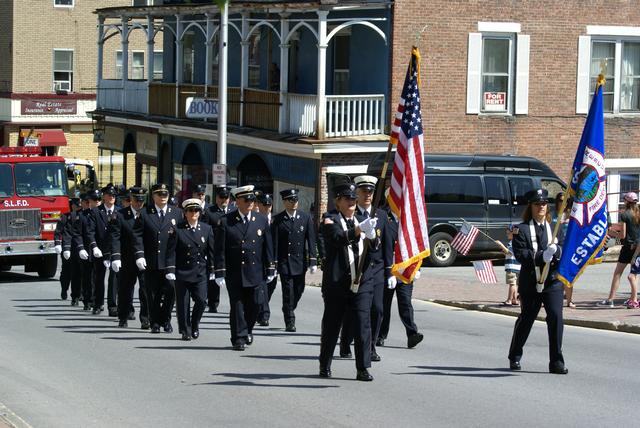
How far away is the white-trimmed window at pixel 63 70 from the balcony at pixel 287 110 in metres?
17.7

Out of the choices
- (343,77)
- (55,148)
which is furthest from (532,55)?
(55,148)

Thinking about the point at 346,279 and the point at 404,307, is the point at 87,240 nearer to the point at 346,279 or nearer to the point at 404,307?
the point at 404,307

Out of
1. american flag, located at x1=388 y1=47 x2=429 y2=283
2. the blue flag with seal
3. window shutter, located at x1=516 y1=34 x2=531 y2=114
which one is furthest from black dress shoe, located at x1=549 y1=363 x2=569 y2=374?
window shutter, located at x1=516 y1=34 x2=531 y2=114

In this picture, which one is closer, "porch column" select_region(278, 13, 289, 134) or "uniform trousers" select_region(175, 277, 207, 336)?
"uniform trousers" select_region(175, 277, 207, 336)

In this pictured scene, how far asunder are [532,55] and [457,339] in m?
16.5

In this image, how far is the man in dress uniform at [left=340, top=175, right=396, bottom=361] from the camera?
12.6 metres

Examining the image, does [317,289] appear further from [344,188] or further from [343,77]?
[344,188]

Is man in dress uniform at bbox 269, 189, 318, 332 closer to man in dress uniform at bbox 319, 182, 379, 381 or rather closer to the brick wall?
man in dress uniform at bbox 319, 182, 379, 381

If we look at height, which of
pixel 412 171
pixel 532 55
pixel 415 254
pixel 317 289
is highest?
pixel 532 55

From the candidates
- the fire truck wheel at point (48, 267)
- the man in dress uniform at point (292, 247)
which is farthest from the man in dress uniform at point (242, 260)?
the fire truck wheel at point (48, 267)

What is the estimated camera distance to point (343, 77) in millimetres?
32250

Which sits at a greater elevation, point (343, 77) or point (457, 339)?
point (343, 77)

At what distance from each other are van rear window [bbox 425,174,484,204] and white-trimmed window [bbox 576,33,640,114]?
20.3ft

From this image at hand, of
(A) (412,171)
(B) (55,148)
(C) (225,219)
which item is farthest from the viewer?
(B) (55,148)
